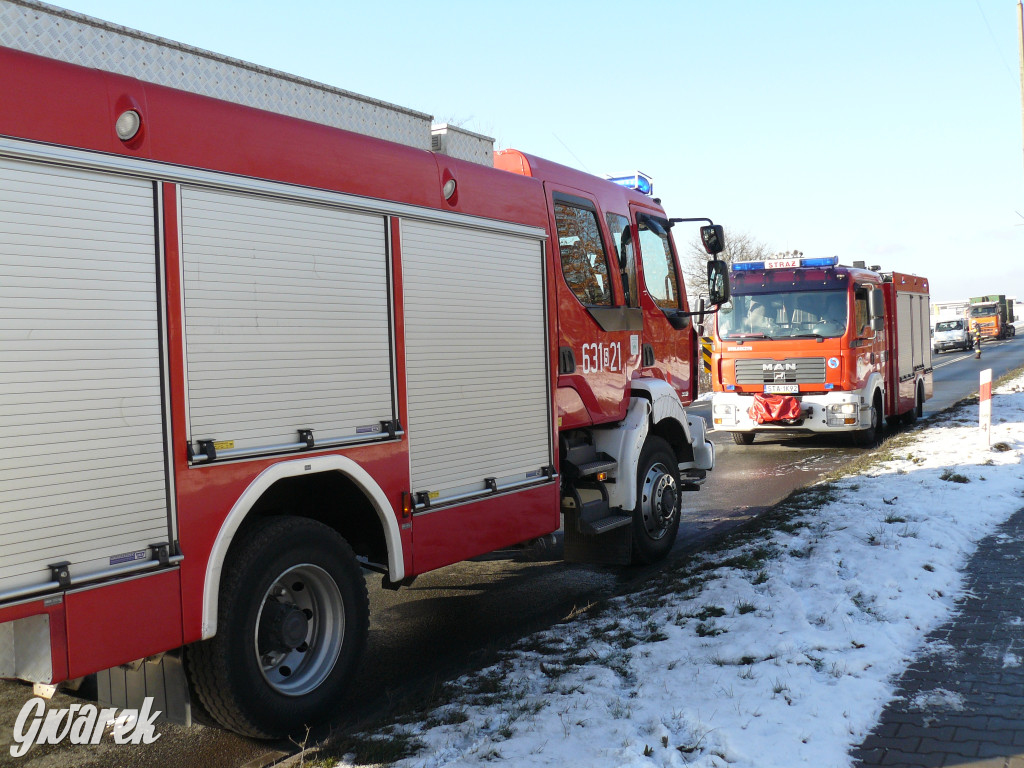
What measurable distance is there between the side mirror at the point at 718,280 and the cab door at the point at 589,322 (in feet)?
2.54

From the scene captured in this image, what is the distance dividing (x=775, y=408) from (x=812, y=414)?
1.89ft

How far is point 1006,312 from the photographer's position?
235ft

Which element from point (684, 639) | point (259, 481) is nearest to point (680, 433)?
point (684, 639)

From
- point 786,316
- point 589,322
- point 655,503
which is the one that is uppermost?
point 786,316

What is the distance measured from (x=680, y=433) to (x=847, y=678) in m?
3.75

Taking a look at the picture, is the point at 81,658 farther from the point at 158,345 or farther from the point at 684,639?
the point at 684,639

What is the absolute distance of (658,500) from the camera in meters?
7.44

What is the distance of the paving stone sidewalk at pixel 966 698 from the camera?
3686 mm

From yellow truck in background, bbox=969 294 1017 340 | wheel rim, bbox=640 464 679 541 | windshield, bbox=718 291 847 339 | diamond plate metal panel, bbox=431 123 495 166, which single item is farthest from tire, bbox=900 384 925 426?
yellow truck in background, bbox=969 294 1017 340

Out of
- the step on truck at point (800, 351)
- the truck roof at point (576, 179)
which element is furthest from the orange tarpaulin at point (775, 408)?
the truck roof at point (576, 179)

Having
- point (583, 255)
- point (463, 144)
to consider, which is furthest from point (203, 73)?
Answer: point (583, 255)

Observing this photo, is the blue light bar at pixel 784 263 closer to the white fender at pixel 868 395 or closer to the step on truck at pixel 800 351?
the step on truck at pixel 800 351

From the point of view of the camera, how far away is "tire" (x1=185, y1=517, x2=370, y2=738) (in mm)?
3879

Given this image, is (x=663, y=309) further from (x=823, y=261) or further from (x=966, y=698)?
(x=823, y=261)
